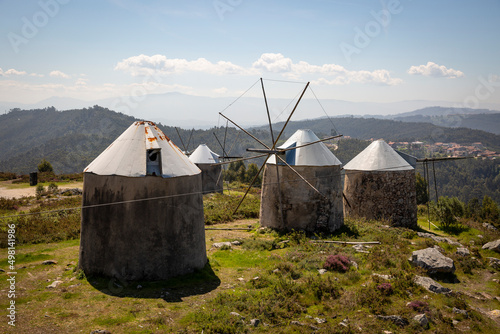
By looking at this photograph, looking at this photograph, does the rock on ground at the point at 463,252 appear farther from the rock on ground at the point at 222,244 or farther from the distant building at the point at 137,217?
the distant building at the point at 137,217

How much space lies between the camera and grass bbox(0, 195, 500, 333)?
8617mm

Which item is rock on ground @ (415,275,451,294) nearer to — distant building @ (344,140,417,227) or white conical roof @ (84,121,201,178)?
white conical roof @ (84,121,201,178)

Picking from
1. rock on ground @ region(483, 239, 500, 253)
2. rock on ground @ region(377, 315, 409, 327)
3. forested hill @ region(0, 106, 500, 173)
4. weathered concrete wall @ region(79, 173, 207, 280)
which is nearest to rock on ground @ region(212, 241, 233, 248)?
weathered concrete wall @ region(79, 173, 207, 280)

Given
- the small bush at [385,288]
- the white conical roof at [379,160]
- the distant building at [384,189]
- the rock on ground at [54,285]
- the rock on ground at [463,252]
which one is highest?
the white conical roof at [379,160]

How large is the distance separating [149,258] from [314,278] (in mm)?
5588

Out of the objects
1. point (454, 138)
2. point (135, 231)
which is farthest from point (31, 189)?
point (454, 138)

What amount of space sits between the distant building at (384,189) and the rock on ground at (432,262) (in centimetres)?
849

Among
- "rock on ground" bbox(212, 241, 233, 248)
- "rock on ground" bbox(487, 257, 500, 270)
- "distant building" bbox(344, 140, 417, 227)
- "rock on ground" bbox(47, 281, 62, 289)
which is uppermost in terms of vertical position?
"distant building" bbox(344, 140, 417, 227)


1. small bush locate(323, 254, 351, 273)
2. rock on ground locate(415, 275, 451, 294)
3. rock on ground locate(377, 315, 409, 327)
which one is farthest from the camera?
small bush locate(323, 254, 351, 273)

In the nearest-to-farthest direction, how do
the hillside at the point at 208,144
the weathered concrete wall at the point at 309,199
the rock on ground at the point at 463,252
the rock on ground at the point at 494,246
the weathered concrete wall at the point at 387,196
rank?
the rock on ground at the point at 463,252
the rock on ground at the point at 494,246
the weathered concrete wall at the point at 309,199
the weathered concrete wall at the point at 387,196
the hillside at the point at 208,144

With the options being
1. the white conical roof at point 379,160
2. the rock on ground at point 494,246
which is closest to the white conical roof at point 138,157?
the white conical roof at point 379,160

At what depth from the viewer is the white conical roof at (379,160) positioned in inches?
855

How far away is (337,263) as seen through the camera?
501 inches

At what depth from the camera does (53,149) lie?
135m
